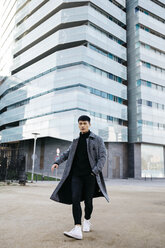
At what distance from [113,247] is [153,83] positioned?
132ft

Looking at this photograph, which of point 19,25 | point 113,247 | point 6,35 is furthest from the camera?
point 6,35

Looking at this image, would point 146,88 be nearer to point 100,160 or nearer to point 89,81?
point 89,81

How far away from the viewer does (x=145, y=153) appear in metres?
37.8

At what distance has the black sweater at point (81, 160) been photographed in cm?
355

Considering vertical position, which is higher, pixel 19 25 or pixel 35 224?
pixel 19 25

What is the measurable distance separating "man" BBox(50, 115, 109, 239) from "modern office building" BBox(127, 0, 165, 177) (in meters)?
33.7

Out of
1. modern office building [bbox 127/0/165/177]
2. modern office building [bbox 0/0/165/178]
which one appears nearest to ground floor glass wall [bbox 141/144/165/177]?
modern office building [bbox 127/0/165/177]

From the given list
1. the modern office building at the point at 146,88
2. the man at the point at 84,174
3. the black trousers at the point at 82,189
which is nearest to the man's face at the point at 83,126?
the man at the point at 84,174

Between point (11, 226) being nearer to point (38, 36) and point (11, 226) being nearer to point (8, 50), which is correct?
Result: point (38, 36)

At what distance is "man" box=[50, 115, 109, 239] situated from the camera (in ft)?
11.4

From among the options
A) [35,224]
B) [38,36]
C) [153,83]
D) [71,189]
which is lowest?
[35,224]

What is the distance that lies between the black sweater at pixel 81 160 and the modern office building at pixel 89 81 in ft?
90.7

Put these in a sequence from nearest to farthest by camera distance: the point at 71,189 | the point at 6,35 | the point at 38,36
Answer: the point at 71,189, the point at 38,36, the point at 6,35

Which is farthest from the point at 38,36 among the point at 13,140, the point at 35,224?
the point at 35,224
